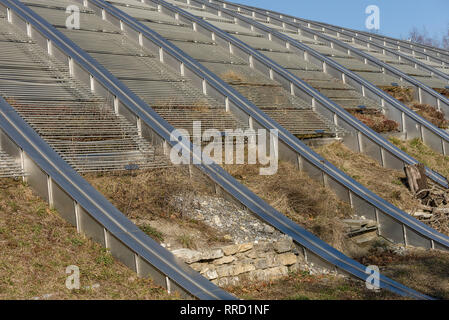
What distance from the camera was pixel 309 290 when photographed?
9453 millimetres

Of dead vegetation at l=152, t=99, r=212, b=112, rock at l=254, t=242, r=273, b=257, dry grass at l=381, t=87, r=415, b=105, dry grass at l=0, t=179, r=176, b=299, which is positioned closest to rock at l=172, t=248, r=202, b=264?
dry grass at l=0, t=179, r=176, b=299

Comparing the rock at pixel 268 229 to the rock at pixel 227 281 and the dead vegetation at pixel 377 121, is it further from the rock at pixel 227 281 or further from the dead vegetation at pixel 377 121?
the dead vegetation at pixel 377 121

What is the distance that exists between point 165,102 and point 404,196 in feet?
24.0

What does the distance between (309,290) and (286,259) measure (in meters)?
1.37

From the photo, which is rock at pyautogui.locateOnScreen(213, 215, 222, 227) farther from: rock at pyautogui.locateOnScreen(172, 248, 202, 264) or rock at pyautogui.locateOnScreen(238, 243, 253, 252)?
rock at pyautogui.locateOnScreen(172, 248, 202, 264)

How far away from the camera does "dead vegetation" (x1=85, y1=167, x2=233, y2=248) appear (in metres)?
10.4

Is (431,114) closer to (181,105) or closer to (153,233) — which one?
(181,105)

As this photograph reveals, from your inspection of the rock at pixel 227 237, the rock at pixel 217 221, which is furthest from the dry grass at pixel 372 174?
the rock at pixel 227 237

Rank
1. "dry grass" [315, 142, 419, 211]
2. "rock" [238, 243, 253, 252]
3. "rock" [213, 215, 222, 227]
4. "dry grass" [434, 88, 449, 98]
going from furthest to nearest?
"dry grass" [434, 88, 449, 98]
"dry grass" [315, 142, 419, 211]
"rock" [213, 215, 222, 227]
"rock" [238, 243, 253, 252]

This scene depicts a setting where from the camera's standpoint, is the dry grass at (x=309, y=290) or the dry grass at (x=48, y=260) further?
the dry grass at (x=309, y=290)

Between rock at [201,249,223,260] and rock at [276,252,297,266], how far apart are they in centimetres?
135

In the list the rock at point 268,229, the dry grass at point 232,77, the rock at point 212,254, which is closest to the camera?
the rock at point 212,254

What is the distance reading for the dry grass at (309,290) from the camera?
905cm

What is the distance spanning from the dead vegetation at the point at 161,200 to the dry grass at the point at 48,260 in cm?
134
